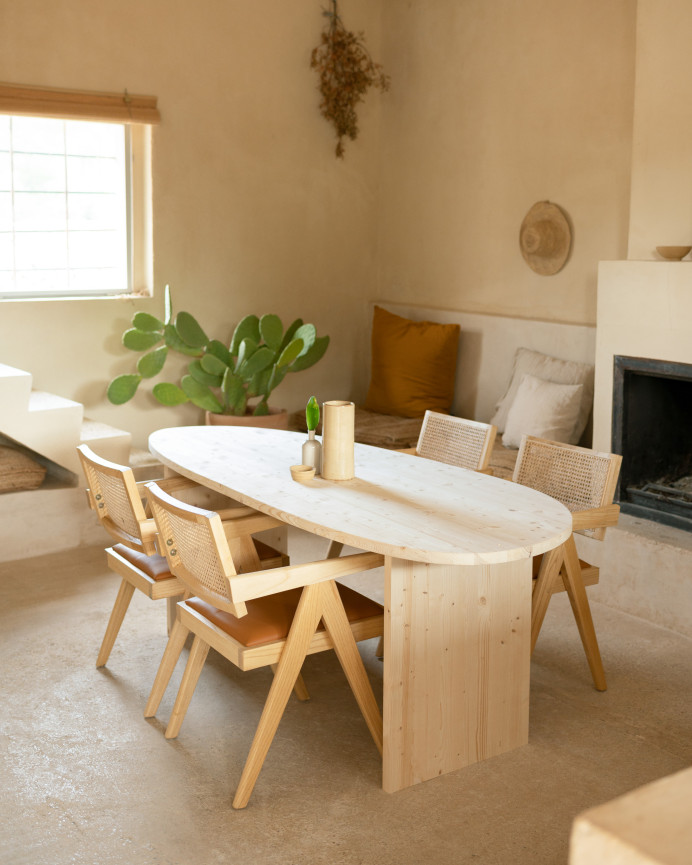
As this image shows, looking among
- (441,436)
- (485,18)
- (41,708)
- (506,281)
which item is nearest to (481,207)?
(506,281)

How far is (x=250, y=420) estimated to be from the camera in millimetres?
5500

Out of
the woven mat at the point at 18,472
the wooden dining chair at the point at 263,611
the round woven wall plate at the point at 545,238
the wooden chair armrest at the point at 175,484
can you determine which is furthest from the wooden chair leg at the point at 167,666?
the round woven wall plate at the point at 545,238

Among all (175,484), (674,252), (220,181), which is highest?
(220,181)

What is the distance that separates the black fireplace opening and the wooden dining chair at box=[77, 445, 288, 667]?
1941 mm

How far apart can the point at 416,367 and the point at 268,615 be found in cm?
336

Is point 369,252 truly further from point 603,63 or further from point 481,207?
point 603,63

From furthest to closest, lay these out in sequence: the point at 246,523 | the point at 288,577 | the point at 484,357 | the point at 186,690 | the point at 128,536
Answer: the point at 484,357 < the point at 128,536 < the point at 246,523 < the point at 186,690 < the point at 288,577

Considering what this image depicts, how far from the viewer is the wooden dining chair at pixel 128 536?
3.06m

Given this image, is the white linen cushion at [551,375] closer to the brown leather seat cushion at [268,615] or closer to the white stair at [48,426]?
the white stair at [48,426]

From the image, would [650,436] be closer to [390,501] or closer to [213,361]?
[390,501]

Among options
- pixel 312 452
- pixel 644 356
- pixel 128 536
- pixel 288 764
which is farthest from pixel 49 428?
pixel 644 356

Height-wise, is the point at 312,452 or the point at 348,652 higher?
the point at 312,452

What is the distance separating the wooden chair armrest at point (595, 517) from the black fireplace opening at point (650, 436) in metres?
1.14

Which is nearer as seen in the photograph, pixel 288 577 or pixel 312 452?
pixel 288 577
